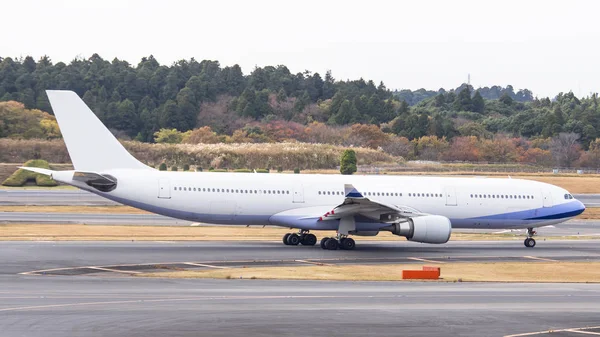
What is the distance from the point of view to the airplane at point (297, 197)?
34.4 meters

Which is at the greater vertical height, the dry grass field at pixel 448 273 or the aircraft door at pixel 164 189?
the aircraft door at pixel 164 189

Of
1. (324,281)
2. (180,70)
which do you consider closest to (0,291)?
(324,281)

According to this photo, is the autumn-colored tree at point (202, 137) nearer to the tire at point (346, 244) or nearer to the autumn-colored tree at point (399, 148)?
the autumn-colored tree at point (399, 148)

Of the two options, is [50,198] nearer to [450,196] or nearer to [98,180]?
[98,180]

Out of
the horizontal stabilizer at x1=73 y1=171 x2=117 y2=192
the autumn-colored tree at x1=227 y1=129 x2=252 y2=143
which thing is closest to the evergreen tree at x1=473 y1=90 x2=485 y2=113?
the autumn-colored tree at x1=227 y1=129 x2=252 y2=143

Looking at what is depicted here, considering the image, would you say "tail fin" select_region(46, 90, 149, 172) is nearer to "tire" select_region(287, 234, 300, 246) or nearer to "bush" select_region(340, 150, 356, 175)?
"tire" select_region(287, 234, 300, 246)

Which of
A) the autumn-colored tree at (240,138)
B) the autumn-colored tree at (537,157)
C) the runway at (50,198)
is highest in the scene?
the autumn-colored tree at (240,138)

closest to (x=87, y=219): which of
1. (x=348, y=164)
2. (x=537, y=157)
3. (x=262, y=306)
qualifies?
(x=262, y=306)

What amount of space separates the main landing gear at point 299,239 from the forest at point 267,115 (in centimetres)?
6144

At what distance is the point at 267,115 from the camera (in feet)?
416

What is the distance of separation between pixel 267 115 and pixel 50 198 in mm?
69268

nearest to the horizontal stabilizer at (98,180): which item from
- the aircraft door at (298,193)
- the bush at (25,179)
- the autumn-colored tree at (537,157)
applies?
the aircraft door at (298,193)

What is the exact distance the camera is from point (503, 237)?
45750 mm

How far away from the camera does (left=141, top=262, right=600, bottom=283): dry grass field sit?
89.2ft
